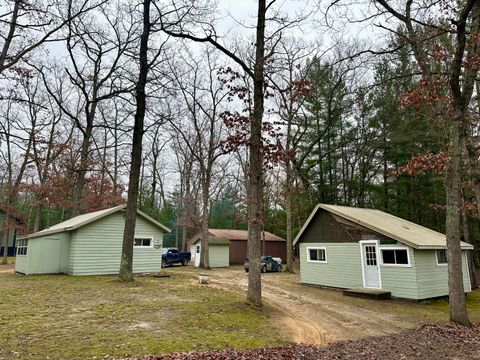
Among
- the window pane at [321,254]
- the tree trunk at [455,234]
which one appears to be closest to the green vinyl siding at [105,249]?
the window pane at [321,254]

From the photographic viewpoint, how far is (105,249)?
17.9m

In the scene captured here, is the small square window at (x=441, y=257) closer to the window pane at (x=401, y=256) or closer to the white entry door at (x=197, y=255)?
the window pane at (x=401, y=256)

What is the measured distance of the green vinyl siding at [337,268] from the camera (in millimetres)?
15758

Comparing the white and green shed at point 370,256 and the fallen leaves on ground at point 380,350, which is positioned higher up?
the white and green shed at point 370,256

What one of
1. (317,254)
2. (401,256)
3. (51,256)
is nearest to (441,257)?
(401,256)

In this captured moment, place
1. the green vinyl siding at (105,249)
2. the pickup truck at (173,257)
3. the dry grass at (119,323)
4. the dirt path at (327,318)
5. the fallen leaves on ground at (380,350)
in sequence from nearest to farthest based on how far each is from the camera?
the fallen leaves on ground at (380,350), the dry grass at (119,323), the dirt path at (327,318), the green vinyl siding at (105,249), the pickup truck at (173,257)

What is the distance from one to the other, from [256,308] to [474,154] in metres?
8.90

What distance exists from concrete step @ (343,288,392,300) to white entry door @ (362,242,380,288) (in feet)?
1.83

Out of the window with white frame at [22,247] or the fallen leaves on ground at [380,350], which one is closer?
the fallen leaves on ground at [380,350]

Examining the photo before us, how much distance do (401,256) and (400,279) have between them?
3.20 ft

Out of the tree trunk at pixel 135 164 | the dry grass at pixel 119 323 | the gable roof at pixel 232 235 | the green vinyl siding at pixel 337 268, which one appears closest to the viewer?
the dry grass at pixel 119 323

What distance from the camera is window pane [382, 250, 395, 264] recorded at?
14602 mm

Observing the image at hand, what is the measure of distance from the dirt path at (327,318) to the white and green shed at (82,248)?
892cm

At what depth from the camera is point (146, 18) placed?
15.3 m
